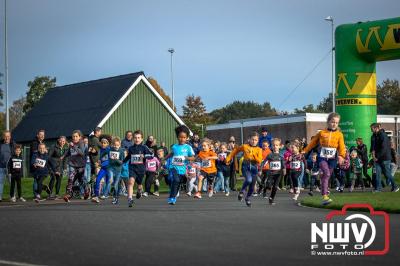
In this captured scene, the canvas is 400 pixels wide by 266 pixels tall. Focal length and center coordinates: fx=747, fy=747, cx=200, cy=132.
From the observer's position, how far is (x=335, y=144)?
1669 centimetres

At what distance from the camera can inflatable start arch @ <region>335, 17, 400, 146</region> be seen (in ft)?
92.4

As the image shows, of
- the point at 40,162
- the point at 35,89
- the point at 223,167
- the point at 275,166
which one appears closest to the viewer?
the point at 275,166

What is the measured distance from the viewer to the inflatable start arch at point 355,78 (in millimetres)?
28153

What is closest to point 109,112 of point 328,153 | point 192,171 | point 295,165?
point 192,171

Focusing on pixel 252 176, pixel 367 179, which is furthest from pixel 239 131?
pixel 252 176

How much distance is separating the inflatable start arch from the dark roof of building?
20.0 meters

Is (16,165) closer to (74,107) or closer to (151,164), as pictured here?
(151,164)

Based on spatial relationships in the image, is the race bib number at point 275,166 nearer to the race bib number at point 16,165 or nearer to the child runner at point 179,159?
the child runner at point 179,159

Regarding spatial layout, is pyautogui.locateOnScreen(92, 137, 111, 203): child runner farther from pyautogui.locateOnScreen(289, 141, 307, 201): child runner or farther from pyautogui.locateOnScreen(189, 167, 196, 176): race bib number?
pyautogui.locateOnScreen(289, 141, 307, 201): child runner

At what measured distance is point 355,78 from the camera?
2858 cm

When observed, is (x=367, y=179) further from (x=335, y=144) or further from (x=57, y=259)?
(x=57, y=259)

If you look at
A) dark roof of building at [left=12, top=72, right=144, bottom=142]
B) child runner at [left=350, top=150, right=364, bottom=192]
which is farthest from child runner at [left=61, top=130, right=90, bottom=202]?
dark roof of building at [left=12, top=72, right=144, bottom=142]

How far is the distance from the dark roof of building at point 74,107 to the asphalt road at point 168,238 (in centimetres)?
3154

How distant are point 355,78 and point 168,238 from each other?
19.8 metres
